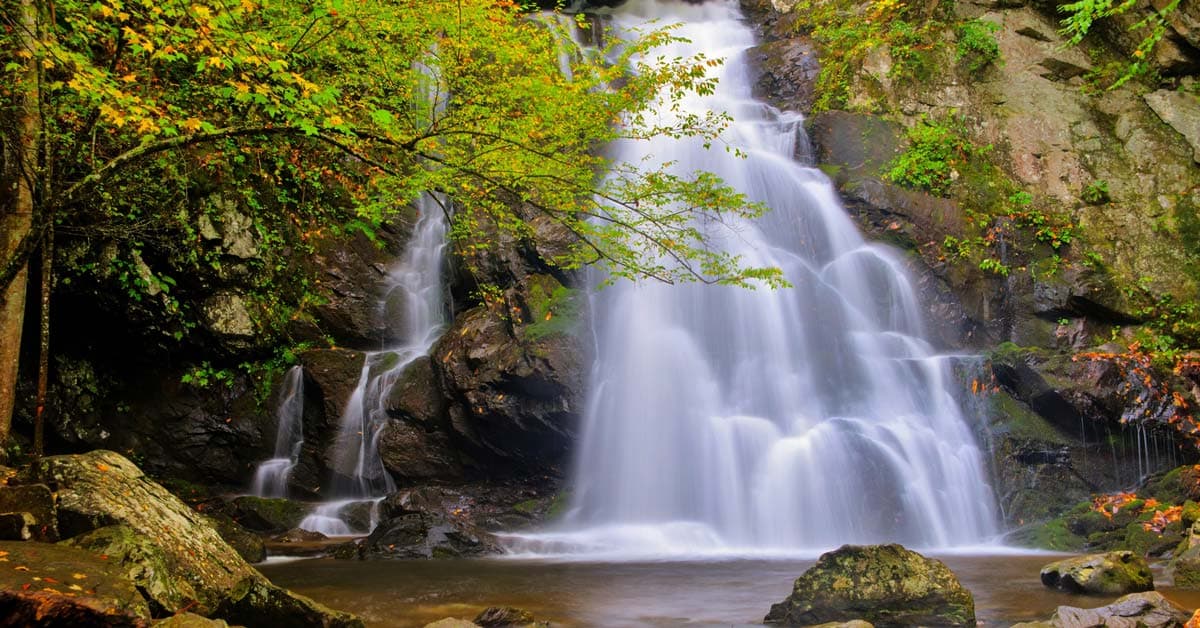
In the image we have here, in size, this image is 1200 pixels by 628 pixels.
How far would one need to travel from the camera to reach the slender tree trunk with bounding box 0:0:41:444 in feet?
18.5

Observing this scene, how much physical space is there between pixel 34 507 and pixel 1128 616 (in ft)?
22.4

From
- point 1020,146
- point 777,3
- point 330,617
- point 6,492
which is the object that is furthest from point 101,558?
point 777,3

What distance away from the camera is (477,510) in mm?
11852

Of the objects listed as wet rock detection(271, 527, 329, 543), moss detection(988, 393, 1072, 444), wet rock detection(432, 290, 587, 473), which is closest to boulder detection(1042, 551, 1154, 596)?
moss detection(988, 393, 1072, 444)

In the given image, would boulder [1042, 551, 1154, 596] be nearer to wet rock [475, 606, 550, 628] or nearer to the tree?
the tree

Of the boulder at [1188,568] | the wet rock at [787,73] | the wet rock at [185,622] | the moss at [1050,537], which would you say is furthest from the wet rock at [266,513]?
the wet rock at [787,73]

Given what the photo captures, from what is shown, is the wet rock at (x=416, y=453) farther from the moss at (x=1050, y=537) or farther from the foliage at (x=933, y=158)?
the foliage at (x=933, y=158)

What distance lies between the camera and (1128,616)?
A: 489 cm

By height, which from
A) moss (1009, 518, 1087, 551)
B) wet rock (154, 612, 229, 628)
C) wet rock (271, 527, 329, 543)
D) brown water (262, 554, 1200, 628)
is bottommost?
moss (1009, 518, 1087, 551)

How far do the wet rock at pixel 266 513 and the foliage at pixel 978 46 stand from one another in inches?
667

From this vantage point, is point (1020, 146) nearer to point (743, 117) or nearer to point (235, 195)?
point (743, 117)

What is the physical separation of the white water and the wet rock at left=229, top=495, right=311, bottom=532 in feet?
11.7

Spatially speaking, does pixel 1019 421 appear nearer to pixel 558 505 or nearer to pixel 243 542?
pixel 558 505

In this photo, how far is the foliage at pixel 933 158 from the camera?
15.7 metres
